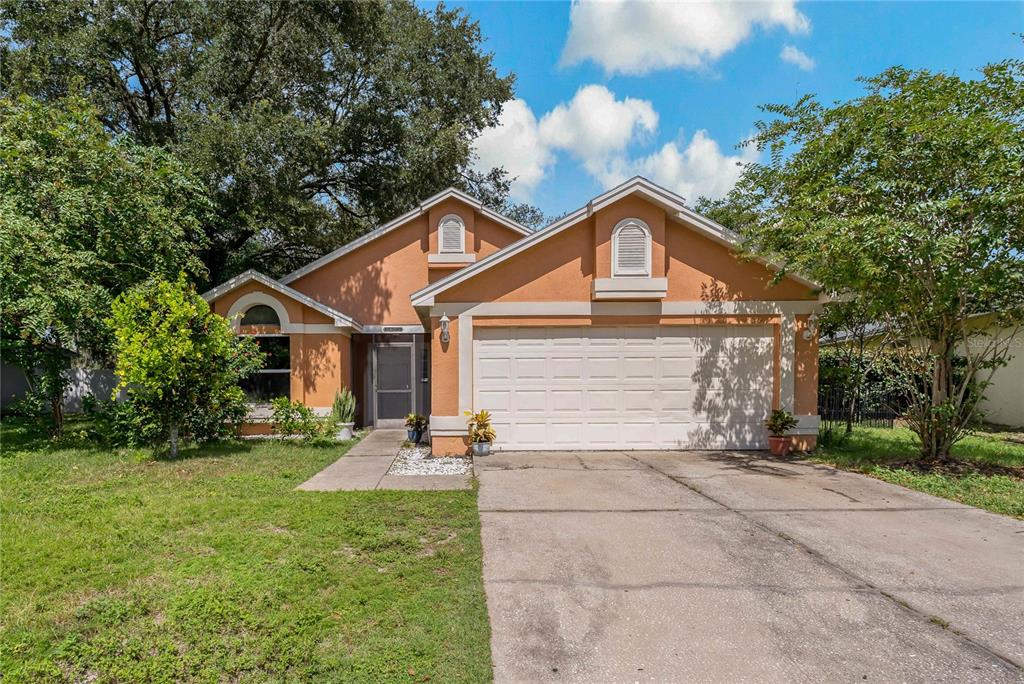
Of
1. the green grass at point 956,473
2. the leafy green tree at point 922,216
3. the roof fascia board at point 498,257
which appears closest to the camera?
the green grass at point 956,473

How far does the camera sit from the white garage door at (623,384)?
381 inches

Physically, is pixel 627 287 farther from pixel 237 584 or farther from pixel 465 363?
pixel 237 584

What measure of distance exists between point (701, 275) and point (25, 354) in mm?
13393

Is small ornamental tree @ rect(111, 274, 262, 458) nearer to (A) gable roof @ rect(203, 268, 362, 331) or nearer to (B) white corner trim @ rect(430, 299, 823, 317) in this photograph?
(A) gable roof @ rect(203, 268, 362, 331)

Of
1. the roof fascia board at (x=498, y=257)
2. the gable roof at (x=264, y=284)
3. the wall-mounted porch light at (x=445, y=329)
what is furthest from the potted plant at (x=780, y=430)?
the gable roof at (x=264, y=284)

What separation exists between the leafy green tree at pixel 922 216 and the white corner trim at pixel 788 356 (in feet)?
3.83

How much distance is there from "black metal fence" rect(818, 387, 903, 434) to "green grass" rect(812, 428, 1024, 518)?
62.0 inches

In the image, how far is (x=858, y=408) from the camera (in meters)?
14.3

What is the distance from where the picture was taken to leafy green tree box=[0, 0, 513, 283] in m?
12.9

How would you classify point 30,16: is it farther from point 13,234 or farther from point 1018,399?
point 1018,399

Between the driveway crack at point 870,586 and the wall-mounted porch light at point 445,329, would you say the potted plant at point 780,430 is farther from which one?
the wall-mounted porch light at point 445,329

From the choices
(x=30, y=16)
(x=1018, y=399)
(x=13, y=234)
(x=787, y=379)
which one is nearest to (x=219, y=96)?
(x=30, y=16)

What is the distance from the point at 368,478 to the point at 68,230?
26.9ft

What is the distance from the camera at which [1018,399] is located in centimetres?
1425
